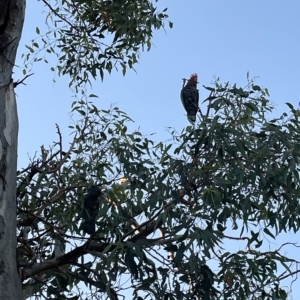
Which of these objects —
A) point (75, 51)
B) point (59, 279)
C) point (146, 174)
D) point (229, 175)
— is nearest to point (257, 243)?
point (229, 175)

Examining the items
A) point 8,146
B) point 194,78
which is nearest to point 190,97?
point 194,78

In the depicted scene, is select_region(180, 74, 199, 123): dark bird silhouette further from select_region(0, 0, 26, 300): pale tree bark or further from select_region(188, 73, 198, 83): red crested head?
select_region(0, 0, 26, 300): pale tree bark

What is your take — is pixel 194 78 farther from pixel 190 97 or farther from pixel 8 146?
pixel 8 146

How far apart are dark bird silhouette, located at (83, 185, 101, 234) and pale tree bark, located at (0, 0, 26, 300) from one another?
2.37 ft

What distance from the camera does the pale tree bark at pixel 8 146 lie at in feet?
12.0

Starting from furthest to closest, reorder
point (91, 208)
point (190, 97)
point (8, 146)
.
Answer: point (190, 97) < point (91, 208) < point (8, 146)

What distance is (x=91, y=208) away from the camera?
15.4 ft

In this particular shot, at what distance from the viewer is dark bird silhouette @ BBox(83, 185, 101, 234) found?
4.61 meters

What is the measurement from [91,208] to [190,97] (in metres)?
0.99

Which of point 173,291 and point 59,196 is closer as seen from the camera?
point 173,291

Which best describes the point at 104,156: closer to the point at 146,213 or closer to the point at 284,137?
the point at 146,213

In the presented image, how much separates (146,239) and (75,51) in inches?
113

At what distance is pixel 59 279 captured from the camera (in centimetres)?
465

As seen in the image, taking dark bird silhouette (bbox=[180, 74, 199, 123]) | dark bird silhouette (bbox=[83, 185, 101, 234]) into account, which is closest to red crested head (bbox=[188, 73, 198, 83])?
dark bird silhouette (bbox=[180, 74, 199, 123])
